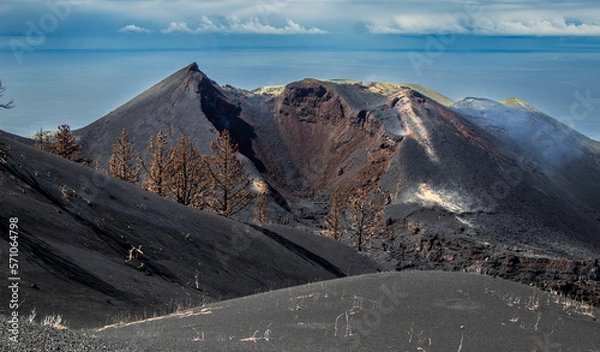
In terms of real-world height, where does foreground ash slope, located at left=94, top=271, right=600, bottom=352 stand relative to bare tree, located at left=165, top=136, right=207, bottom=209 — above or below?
below

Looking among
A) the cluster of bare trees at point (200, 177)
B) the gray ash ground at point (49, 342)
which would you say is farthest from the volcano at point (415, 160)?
the gray ash ground at point (49, 342)

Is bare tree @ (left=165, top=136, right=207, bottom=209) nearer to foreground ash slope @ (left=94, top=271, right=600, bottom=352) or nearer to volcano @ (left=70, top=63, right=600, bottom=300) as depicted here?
volcano @ (left=70, top=63, right=600, bottom=300)

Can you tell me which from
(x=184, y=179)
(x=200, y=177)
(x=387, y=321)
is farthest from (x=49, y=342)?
(x=200, y=177)

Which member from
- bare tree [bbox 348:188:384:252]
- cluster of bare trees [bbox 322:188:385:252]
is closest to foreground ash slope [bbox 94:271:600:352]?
bare tree [bbox 348:188:384:252]

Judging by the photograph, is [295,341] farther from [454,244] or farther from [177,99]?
[177,99]

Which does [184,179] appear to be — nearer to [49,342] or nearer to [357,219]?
[357,219]
